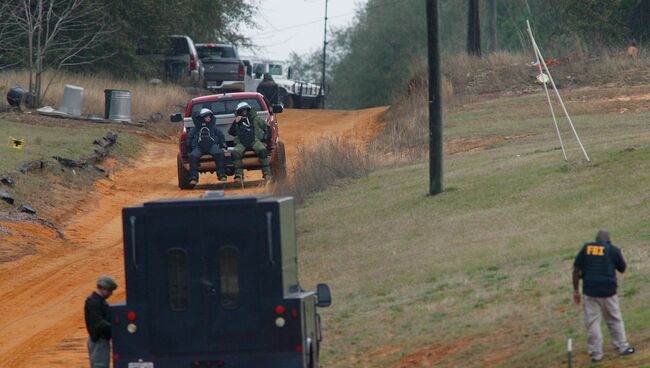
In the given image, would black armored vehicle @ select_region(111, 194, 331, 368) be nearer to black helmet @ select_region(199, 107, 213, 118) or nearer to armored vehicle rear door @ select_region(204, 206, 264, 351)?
armored vehicle rear door @ select_region(204, 206, 264, 351)

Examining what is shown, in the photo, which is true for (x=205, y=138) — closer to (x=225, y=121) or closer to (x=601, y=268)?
(x=225, y=121)

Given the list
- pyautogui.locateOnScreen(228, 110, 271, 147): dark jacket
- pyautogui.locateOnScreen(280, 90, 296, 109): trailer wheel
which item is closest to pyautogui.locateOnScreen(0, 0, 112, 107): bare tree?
pyautogui.locateOnScreen(280, 90, 296, 109): trailer wheel

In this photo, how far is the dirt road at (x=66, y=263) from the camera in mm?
15992

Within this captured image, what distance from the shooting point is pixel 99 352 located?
11852mm

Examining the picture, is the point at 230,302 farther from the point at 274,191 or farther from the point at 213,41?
the point at 213,41

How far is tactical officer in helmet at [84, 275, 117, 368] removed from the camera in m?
11.8

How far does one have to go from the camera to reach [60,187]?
28.7 metres

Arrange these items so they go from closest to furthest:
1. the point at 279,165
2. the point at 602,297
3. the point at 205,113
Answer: the point at 602,297 → the point at 205,113 → the point at 279,165

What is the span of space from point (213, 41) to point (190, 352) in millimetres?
53617

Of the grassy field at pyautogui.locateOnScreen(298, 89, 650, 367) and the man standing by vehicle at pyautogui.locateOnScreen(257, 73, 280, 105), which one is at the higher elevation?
the man standing by vehicle at pyautogui.locateOnScreen(257, 73, 280, 105)

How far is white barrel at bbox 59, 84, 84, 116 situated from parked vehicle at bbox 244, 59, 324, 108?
11.3 m

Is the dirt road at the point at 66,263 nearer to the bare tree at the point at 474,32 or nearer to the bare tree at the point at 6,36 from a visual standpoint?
the bare tree at the point at 6,36

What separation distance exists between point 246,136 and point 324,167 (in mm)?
2209

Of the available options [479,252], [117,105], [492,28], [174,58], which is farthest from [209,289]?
[492,28]
